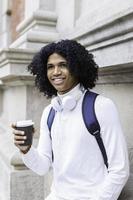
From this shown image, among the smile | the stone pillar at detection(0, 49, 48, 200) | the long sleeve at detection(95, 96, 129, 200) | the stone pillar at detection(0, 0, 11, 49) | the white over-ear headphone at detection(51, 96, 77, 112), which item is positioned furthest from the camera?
the stone pillar at detection(0, 0, 11, 49)

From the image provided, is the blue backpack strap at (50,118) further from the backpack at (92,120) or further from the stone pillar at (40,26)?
the stone pillar at (40,26)

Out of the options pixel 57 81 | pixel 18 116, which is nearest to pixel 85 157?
pixel 57 81

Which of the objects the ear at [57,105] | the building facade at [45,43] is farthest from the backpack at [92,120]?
the building facade at [45,43]

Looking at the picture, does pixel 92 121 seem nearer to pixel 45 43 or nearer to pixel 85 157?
pixel 85 157

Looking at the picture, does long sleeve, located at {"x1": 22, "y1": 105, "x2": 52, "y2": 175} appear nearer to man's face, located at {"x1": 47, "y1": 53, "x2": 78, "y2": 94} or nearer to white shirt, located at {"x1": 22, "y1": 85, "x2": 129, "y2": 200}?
white shirt, located at {"x1": 22, "y1": 85, "x2": 129, "y2": 200}

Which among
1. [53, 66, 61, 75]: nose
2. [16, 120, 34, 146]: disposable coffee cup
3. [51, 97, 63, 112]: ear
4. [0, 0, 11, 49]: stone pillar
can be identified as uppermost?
[0, 0, 11, 49]: stone pillar

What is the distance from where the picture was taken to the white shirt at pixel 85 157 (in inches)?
78.4

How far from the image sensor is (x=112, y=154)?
200 cm

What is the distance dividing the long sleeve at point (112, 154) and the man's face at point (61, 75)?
0.31m

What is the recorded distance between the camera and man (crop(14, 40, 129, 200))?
6.57 feet

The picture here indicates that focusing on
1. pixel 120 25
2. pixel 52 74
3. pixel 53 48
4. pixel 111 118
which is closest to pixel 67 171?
pixel 111 118

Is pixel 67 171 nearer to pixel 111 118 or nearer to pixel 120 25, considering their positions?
pixel 111 118

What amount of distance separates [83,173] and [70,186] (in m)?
0.13

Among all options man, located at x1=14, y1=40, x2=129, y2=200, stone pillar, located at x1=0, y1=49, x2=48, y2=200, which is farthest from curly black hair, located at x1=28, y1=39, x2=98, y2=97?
stone pillar, located at x1=0, y1=49, x2=48, y2=200
